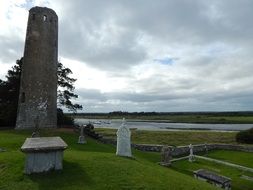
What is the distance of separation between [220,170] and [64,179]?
580 inches

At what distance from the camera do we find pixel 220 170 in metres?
21.9

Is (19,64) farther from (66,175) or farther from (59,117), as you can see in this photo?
(66,175)

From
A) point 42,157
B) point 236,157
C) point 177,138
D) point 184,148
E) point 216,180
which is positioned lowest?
point 236,157

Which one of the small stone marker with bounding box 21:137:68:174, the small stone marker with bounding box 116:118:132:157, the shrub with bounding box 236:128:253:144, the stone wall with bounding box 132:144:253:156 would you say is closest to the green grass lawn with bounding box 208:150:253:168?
the stone wall with bounding box 132:144:253:156

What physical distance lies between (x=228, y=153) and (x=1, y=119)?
2576cm

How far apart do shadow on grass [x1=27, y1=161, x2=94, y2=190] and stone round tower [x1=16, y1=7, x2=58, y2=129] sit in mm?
19671

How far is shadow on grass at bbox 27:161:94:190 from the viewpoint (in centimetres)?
986

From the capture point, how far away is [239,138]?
48.1 metres

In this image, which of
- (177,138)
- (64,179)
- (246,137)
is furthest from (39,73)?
(246,137)

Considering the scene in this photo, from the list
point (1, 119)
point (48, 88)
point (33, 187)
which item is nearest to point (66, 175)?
point (33, 187)

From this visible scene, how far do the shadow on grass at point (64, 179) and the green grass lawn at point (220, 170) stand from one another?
32.1ft

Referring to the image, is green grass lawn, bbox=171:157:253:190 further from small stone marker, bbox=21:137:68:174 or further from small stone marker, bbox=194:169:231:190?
small stone marker, bbox=21:137:68:174

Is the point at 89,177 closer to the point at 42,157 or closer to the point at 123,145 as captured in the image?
the point at 42,157

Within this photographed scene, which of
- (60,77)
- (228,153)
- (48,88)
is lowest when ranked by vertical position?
(228,153)
